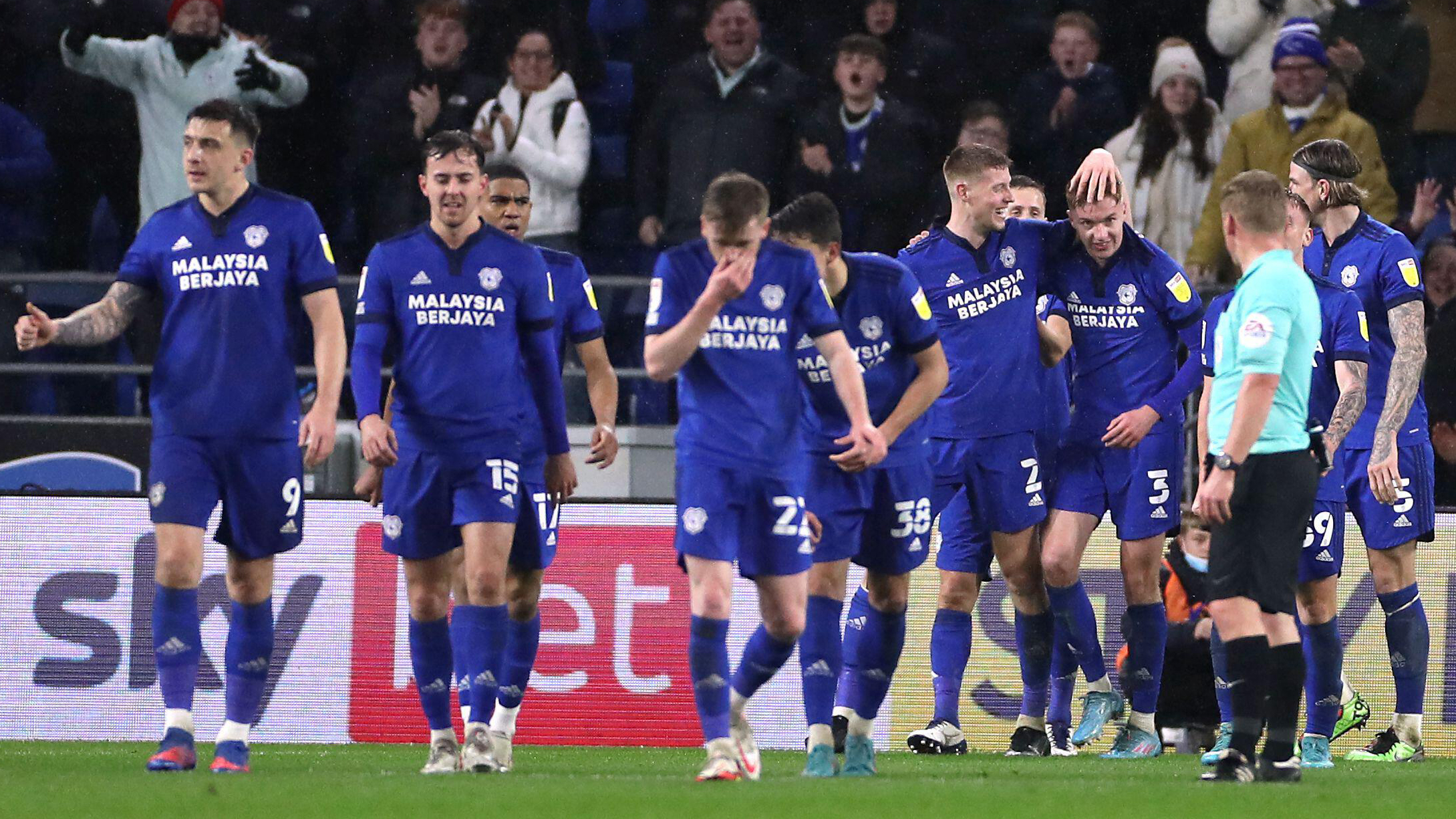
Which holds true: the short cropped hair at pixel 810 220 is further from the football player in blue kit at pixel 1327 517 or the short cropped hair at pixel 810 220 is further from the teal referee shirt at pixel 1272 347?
the football player in blue kit at pixel 1327 517

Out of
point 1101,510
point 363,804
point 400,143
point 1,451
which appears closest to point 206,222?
point 363,804

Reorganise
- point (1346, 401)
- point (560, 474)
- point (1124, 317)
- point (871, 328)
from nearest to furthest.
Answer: point (871, 328), point (560, 474), point (1346, 401), point (1124, 317)

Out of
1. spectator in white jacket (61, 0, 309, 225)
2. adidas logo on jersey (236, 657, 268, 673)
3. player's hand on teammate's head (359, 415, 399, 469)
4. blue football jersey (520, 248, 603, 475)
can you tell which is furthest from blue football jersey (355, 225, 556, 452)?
spectator in white jacket (61, 0, 309, 225)

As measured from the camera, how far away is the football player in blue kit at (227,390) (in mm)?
7172

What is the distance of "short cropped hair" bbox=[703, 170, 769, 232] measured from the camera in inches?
259

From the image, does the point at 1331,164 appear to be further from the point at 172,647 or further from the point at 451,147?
the point at 172,647

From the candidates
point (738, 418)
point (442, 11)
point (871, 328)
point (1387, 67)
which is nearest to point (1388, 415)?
point (871, 328)

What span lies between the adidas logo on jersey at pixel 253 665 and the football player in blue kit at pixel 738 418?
5.78ft

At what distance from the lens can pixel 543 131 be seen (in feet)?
42.8

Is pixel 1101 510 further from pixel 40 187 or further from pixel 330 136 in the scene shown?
pixel 40 187

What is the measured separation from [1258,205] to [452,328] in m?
2.88

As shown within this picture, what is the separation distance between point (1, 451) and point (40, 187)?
8.03ft

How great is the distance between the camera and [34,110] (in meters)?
13.5

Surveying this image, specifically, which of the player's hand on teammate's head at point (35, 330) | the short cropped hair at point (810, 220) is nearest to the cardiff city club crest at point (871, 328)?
the short cropped hair at point (810, 220)
